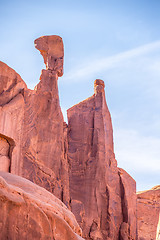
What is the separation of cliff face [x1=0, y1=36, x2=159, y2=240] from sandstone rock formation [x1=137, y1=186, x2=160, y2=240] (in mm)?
2286

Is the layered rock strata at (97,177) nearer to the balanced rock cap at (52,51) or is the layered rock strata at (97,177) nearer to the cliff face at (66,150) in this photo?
the cliff face at (66,150)

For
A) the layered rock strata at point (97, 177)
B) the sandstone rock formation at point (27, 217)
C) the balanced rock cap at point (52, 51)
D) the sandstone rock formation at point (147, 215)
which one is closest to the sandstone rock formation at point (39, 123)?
the balanced rock cap at point (52, 51)

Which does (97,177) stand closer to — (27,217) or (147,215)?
(147,215)

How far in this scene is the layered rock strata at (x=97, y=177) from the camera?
20359mm

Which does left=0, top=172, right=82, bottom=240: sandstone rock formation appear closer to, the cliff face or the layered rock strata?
the cliff face

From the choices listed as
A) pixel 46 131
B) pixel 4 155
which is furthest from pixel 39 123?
pixel 4 155

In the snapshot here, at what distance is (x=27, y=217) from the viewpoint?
Result: 23.1ft

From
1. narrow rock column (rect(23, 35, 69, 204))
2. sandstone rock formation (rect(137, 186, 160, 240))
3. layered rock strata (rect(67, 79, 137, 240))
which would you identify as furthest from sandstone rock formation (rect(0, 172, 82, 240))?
sandstone rock formation (rect(137, 186, 160, 240))

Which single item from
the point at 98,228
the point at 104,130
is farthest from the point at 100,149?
the point at 98,228

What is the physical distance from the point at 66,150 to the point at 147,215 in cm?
930

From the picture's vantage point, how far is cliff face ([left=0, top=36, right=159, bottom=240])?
1355cm

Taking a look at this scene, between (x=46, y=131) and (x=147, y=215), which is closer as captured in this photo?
(x=46, y=131)

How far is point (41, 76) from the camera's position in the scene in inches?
728

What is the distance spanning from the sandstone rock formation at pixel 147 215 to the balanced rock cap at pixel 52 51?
37.5 feet
